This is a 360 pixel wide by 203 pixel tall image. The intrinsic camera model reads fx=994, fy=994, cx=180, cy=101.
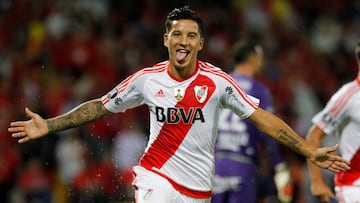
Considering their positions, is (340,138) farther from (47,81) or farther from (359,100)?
(47,81)

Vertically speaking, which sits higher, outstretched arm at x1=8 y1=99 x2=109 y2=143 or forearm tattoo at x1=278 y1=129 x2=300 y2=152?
outstretched arm at x1=8 y1=99 x2=109 y2=143

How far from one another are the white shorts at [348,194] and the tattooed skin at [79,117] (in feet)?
6.91

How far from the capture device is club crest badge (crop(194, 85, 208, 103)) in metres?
7.18

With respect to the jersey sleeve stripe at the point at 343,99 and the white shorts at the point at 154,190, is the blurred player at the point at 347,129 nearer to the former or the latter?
the jersey sleeve stripe at the point at 343,99

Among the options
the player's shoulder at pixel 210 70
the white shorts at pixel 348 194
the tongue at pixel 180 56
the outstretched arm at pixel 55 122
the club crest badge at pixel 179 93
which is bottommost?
the white shorts at pixel 348 194

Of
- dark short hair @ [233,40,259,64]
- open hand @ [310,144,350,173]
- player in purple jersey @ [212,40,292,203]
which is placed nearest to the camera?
open hand @ [310,144,350,173]

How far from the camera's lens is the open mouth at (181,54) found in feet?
23.3

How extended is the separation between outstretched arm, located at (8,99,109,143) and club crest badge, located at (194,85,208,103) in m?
0.70

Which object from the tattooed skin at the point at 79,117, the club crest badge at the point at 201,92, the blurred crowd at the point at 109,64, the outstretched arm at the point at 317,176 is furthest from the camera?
the blurred crowd at the point at 109,64

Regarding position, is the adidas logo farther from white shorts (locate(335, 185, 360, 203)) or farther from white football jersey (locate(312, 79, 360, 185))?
white shorts (locate(335, 185, 360, 203))

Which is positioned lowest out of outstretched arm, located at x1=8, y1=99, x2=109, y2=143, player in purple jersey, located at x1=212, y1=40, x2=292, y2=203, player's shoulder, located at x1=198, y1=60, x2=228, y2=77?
player in purple jersey, located at x1=212, y1=40, x2=292, y2=203

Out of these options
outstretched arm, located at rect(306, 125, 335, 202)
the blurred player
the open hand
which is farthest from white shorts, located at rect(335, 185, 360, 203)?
the open hand

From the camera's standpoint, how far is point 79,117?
24.0ft

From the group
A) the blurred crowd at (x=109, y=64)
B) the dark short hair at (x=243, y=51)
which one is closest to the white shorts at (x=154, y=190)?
the dark short hair at (x=243, y=51)
